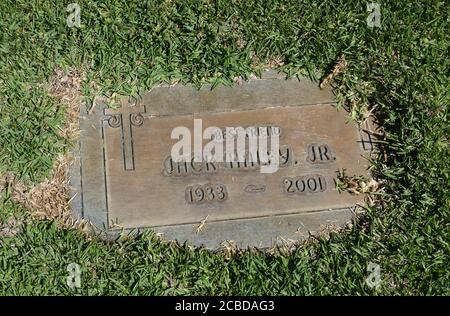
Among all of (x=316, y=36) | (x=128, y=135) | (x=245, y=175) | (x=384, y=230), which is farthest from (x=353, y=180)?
(x=128, y=135)

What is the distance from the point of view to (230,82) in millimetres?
3453

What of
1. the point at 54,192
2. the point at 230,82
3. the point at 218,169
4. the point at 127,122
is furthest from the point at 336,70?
the point at 54,192

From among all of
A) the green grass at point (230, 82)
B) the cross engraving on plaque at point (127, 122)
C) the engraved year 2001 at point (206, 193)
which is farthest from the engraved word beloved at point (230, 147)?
the green grass at point (230, 82)

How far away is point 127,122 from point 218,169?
0.60 meters

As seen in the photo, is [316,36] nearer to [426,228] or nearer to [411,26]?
[411,26]

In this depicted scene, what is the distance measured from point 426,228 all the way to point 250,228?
3.20ft

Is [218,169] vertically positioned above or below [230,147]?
below

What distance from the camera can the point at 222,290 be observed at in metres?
3.08

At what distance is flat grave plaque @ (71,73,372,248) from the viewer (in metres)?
3.20

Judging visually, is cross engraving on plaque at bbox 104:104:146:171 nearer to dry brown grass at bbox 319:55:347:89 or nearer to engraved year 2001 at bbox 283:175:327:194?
engraved year 2001 at bbox 283:175:327:194

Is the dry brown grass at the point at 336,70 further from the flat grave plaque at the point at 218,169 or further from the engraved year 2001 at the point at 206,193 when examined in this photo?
the engraved year 2001 at the point at 206,193

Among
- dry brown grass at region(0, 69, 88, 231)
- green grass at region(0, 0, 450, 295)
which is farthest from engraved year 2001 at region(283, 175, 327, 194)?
dry brown grass at region(0, 69, 88, 231)

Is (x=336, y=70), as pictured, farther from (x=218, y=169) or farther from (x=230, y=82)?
(x=218, y=169)

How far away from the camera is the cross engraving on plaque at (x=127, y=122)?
3.26m
